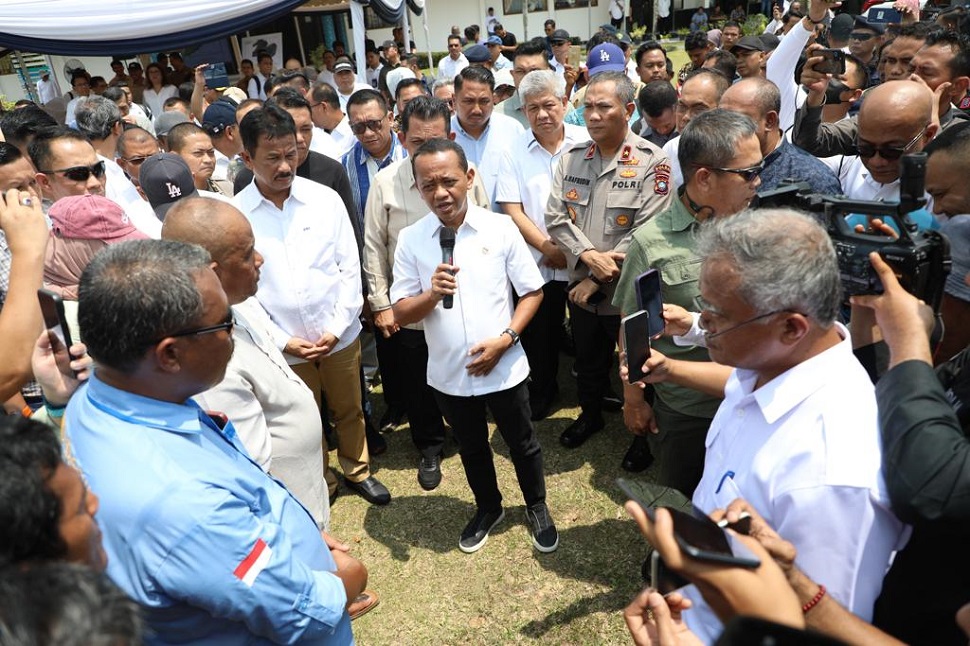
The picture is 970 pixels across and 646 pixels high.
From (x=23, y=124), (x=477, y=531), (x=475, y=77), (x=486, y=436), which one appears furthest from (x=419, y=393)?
(x=23, y=124)

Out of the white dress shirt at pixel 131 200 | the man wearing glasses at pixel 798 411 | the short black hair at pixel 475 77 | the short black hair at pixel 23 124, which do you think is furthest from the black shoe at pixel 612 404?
the short black hair at pixel 23 124

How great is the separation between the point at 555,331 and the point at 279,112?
2359mm

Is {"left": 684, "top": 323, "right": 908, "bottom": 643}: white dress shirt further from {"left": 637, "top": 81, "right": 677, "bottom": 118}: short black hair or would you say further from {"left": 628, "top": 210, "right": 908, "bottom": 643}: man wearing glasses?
{"left": 637, "top": 81, "right": 677, "bottom": 118}: short black hair

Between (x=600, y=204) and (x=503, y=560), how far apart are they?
216cm

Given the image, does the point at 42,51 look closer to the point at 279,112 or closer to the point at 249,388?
the point at 279,112

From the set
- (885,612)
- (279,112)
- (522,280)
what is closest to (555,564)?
(522,280)

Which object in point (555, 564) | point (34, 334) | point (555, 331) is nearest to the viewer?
point (34, 334)

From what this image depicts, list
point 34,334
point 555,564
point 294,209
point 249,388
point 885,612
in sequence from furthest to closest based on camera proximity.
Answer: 1. point 294,209
2. point 555,564
3. point 249,388
4. point 34,334
5. point 885,612

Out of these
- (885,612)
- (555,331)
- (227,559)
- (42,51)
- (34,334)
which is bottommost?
(555,331)

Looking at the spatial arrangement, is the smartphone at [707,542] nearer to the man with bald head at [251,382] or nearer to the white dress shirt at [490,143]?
the man with bald head at [251,382]

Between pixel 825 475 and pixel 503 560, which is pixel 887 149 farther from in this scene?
pixel 503 560

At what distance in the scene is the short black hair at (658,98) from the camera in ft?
16.2

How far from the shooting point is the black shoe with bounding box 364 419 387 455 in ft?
14.7

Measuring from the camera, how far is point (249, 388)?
233 cm
